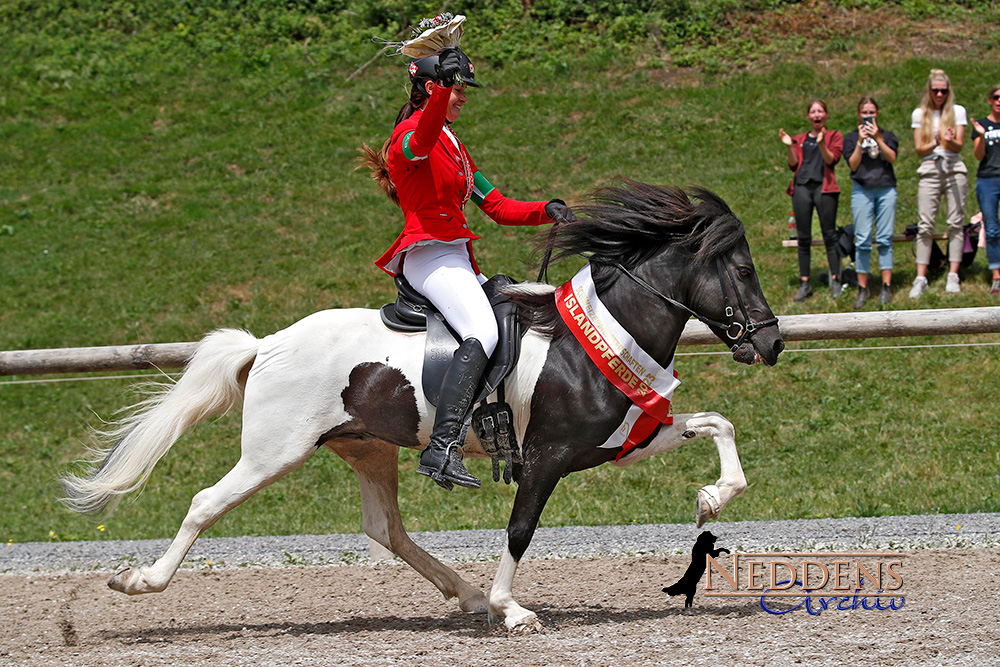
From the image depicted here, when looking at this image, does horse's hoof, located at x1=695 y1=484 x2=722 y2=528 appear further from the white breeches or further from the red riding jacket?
the red riding jacket

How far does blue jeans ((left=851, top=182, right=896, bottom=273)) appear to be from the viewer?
10305 millimetres

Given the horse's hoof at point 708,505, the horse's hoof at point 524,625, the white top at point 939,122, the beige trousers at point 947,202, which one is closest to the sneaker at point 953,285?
the beige trousers at point 947,202

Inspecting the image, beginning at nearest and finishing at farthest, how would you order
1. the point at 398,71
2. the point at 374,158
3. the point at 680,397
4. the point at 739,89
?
the point at 374,158, the point at 680,397, the point at 739,89, the point at 398,71

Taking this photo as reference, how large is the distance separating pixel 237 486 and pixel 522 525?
4.72 ft

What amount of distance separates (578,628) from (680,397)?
4.85 metres

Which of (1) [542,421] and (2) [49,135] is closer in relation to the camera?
(1) [542,421]

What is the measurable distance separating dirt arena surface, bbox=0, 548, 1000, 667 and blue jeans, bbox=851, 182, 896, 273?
15.6ft

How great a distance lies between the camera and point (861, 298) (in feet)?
33.4

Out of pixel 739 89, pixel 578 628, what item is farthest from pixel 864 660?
pixel 739 89

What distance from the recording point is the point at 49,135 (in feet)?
50.0

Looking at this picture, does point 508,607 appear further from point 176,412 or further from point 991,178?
point 991,178

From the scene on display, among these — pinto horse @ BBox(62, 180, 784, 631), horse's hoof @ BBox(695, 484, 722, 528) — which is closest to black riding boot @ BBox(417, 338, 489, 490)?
pinto horse @ BBox(62, 180, 784, 631)

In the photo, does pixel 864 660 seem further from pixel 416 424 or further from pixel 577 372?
pixel 416 424

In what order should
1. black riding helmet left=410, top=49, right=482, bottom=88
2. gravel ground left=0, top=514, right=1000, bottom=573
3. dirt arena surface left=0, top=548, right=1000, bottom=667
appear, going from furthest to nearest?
gravel ground left=0, top=514, right=1000, bottom=573
black riding helmet left=410, top=49, right=482, bottom=88
dirt arena surface left=0, top=548, right=1000, bottom=667
